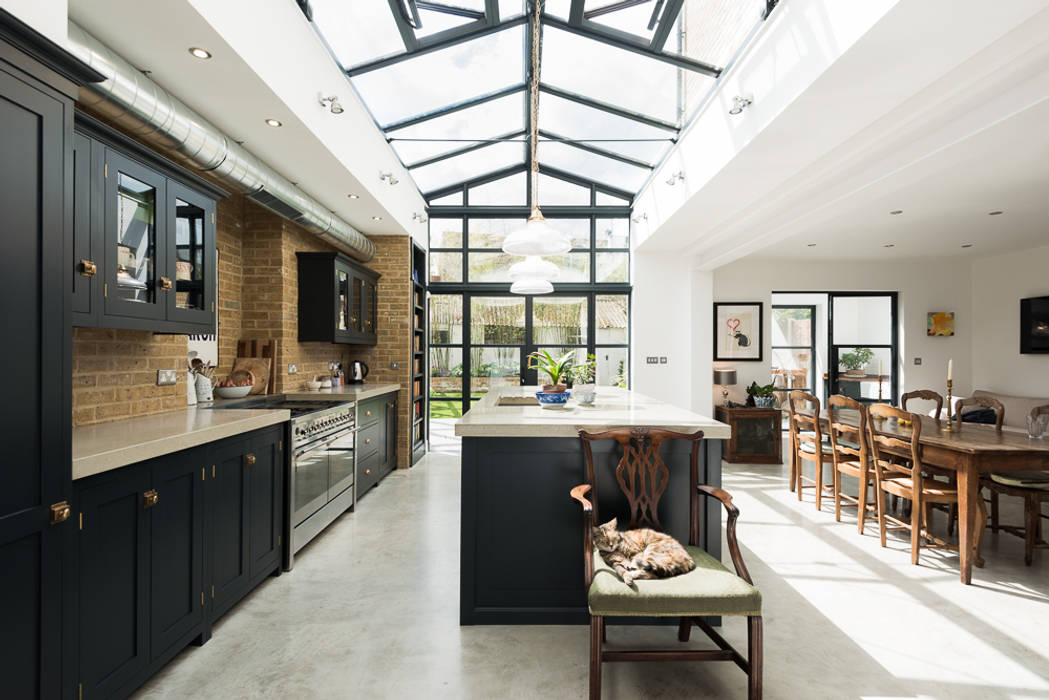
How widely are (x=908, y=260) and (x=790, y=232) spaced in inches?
154

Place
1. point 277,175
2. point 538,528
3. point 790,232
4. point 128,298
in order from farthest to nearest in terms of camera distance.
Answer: point 790,232 < point 277,175 < point 538,528 < point 128,298

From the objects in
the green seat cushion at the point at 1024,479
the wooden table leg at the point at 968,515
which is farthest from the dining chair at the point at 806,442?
the wooden table leg at the point at 968,515

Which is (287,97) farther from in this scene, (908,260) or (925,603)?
(908,260)

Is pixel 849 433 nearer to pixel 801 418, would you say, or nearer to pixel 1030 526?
pixel 801 418

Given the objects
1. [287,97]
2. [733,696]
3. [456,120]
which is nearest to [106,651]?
[733,696]

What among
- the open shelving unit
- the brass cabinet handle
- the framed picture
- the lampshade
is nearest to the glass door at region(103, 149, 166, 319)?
the brass cabinet handle

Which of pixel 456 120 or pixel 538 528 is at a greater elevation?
pixel 456 120

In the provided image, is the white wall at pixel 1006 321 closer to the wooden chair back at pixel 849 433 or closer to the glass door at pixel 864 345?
the glass door at pixel 864 345

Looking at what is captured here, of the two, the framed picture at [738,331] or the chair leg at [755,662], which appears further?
the framed picture at [738,331]

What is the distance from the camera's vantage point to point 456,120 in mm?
→ 5344

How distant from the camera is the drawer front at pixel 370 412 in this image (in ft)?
15.1

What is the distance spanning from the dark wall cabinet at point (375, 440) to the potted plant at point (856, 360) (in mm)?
6956

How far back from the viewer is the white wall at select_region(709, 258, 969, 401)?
7238mm

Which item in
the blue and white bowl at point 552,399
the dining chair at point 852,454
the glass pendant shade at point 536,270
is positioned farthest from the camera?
the glass pendant shade at point 536,270
